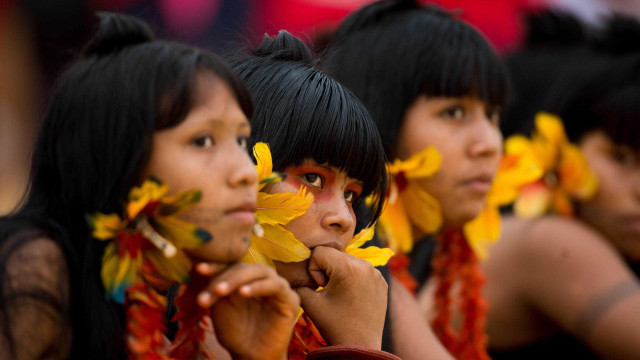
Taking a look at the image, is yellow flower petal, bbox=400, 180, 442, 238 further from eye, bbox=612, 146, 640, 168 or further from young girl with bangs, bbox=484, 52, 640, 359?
eye, bbox=612, 146, 640, 168

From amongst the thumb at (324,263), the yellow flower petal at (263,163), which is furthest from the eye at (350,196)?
the yellow flower petal at (263,163)

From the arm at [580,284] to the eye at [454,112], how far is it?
817 mm

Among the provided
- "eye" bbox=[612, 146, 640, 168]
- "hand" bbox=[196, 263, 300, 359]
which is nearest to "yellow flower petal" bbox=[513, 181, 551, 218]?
"eye" bbox=[612, 146, 640, 168]

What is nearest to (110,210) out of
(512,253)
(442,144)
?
(442,144)

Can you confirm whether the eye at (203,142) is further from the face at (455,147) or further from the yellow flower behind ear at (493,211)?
the yellow flower behind ear at (493,211)

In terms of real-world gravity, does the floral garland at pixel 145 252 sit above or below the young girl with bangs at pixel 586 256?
above

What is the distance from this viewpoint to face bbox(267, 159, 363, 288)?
6.03ft

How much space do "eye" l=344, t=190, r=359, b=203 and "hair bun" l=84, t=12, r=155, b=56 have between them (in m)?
0.56

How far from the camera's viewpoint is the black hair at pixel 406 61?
99.0 inches

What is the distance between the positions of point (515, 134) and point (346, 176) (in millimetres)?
1874

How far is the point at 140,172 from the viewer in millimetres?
1459

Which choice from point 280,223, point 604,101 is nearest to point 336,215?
point 280,223

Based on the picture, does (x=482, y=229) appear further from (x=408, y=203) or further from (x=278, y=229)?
(x=278, y=229)

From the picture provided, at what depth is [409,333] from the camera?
232 cm
